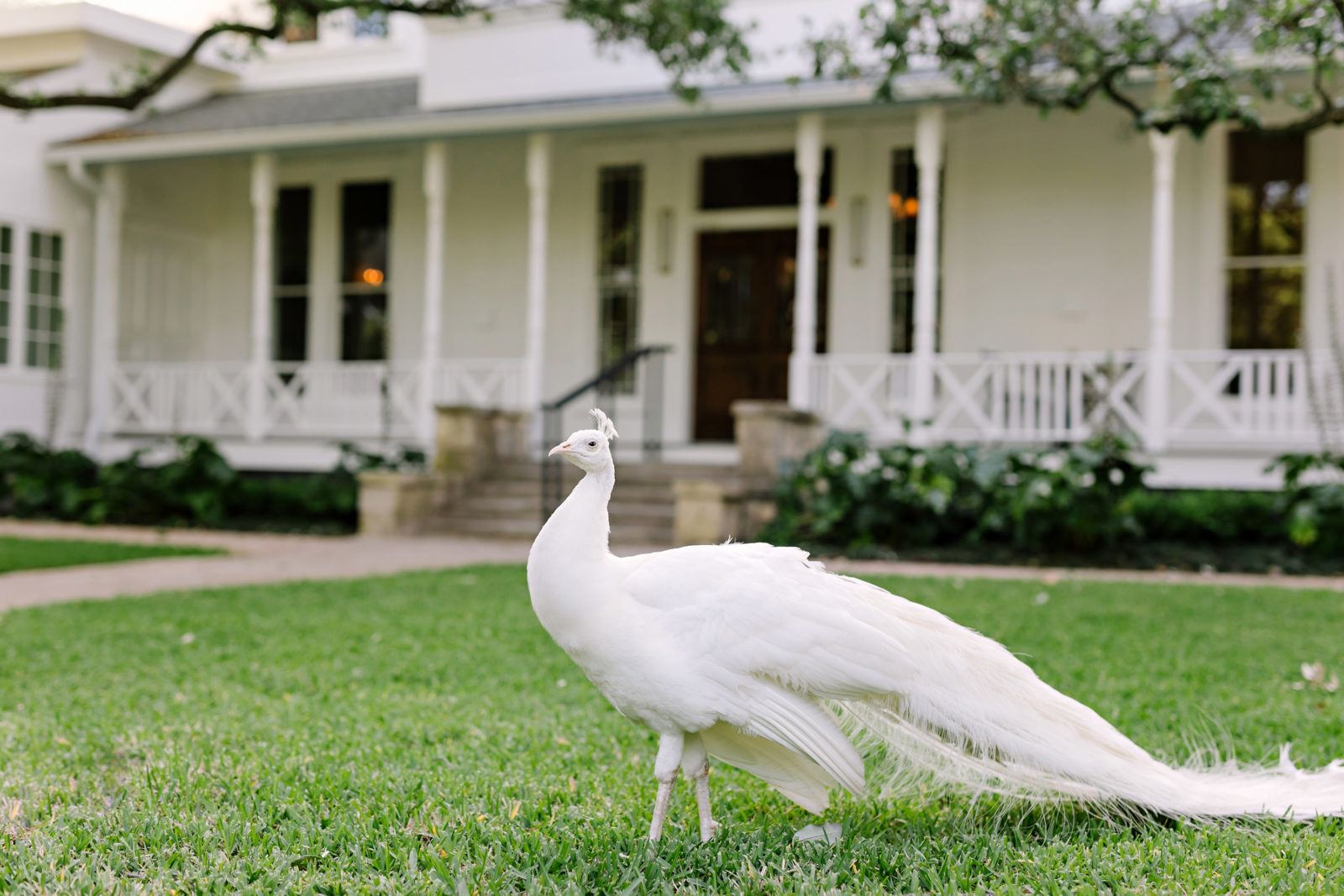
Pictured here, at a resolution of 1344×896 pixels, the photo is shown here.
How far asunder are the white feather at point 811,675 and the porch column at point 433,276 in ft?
34.0

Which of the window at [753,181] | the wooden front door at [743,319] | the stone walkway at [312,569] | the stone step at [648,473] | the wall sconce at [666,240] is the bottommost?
the stone walkway at [312,569]

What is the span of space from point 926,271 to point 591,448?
29.5ft

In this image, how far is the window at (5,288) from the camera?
567 inches

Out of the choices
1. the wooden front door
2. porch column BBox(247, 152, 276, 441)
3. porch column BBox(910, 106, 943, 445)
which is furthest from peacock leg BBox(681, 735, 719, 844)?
porch column BBox(247, 152, 276, 441)

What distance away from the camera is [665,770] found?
2.73 m

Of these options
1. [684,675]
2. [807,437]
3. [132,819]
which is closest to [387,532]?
[807,437]

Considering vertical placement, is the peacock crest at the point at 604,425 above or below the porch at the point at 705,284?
below

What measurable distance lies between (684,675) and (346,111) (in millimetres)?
12857

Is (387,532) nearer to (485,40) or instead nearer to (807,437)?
(807,437)

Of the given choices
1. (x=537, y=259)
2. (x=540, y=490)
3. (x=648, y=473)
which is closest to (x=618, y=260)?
(x=537, y=259)

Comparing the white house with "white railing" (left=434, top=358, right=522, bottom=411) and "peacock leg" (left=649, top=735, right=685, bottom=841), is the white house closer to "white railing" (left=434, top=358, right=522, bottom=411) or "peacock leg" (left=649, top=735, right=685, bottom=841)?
"white railing" (left=434, top=358, right=522, bottom=411)

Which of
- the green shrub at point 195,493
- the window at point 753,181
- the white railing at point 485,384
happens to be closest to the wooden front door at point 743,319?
the window at point 753,181

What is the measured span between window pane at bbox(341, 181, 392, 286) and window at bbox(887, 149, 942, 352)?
658cm

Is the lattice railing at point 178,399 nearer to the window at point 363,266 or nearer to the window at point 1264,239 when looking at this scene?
the window at point 363,266
